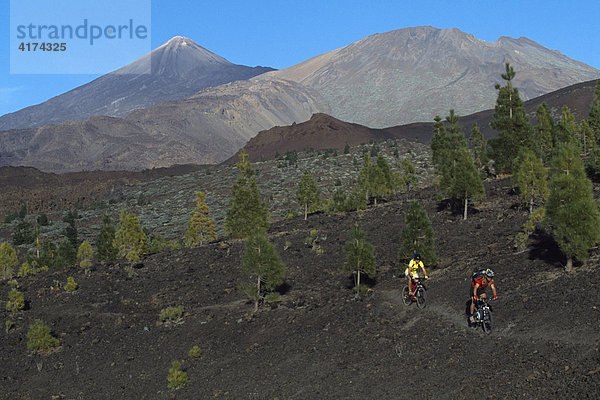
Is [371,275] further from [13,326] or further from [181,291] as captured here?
[13,326]

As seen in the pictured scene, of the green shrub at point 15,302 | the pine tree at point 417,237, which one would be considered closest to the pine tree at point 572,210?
the pine tree at point 417,237

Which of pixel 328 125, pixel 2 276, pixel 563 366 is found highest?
pixel 328 125

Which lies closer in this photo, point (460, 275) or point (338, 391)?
point (338, 391)

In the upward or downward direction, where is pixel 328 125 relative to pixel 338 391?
upward

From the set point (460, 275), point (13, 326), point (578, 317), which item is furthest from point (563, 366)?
point (13, 326)

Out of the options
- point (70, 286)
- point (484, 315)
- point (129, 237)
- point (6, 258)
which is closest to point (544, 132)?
point (129, 237)

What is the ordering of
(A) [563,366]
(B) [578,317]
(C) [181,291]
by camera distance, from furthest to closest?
(C) [181,291] < (B) [578,317] < (A) [563,366]

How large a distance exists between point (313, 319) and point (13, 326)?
1534cm

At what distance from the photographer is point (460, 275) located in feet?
80.1

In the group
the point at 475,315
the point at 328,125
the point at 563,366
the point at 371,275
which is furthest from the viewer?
the point at 328,125

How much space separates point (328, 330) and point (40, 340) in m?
13.0

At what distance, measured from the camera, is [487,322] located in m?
16.5

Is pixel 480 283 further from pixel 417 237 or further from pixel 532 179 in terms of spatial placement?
pixel 532 179

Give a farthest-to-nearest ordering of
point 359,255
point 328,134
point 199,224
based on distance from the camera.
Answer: point 328,134 → point 199,224 → point 359,255
